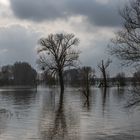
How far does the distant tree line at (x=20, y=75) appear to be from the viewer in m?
175

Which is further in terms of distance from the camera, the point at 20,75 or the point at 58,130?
the point at 20,75

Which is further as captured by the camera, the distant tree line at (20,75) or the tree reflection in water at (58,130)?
the distant tree line at (20,75)

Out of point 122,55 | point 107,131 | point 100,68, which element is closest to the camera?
point 107,131

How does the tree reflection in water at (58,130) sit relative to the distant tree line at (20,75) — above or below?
below

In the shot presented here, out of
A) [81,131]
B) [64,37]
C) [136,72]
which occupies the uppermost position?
[64,37]

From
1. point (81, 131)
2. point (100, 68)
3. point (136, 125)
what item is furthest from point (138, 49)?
point (100, 68)

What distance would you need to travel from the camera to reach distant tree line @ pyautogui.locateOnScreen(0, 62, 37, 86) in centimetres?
17512

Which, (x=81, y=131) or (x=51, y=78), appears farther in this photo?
(x=51, y=78)

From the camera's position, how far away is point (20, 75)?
180 metres

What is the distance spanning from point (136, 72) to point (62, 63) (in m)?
69.9

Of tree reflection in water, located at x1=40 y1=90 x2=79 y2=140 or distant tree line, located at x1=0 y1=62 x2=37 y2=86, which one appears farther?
distant tree line, located at x1=0 y1=62 x2=37 y2=86

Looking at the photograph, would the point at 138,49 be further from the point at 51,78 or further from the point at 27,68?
the point at 27,68

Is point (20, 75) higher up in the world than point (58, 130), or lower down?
higher up

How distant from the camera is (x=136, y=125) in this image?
2302 centimetres
